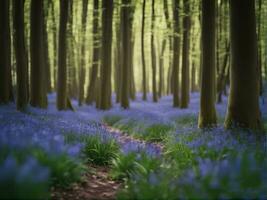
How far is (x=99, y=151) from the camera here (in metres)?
7.74

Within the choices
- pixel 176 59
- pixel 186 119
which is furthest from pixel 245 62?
pixel 176 59

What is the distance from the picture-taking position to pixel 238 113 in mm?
9320

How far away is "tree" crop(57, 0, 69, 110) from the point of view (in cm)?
1723

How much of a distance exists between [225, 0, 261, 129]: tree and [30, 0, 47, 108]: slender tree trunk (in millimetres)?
8934

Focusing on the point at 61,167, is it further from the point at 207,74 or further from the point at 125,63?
the point at 125,63

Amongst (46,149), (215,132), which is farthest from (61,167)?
(215,132)

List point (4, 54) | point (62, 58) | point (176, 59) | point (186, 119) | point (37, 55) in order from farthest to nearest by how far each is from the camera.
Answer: point (176, 59) → point (62, 58) → point (37, 55) → point (186, 119) → point (4, 54)

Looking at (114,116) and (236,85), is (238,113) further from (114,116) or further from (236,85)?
(114,116)

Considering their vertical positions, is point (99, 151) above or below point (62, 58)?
below

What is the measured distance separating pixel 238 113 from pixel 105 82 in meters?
11.5

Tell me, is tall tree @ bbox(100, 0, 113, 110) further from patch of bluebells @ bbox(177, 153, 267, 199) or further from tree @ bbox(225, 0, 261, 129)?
patch of bluebells @ bbox(177, 153, 267, 199)

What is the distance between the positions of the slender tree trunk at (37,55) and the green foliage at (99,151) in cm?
839

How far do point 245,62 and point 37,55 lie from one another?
9579mm

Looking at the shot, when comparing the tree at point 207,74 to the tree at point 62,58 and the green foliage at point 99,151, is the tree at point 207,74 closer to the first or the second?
the green foliage at point 99,151
